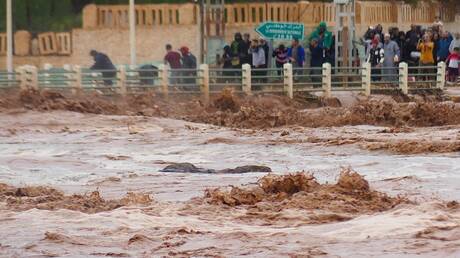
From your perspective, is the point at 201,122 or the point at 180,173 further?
the point at 201,122

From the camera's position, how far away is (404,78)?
30719 millimetres

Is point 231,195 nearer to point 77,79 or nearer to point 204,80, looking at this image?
point 77,79

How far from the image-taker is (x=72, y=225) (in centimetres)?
1262

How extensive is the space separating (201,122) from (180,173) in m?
9.29

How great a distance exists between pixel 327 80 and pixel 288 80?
2.77 feet

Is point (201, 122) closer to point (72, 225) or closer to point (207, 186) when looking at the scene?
point (207, 186)

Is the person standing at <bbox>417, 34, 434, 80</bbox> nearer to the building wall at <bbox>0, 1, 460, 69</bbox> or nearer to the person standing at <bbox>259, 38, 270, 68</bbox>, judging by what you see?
the building wall at <bbox>0, 1, 460, 69</bbox>

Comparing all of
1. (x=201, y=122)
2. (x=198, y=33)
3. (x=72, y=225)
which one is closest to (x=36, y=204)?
(x=72, y=225)

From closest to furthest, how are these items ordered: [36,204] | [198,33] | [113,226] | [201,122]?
[113,226], [36,204], [201,122], [198,33]

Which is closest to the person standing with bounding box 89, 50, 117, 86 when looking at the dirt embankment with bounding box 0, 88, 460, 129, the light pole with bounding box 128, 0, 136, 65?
the light pole with bounding box 128, 0, 136, 65

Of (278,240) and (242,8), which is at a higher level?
(242,8)

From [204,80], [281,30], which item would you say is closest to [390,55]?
[281,30]

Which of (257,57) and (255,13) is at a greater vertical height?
(255,13)

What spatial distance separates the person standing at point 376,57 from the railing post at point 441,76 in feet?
4.10
